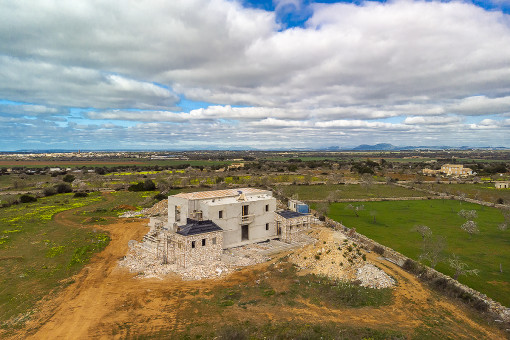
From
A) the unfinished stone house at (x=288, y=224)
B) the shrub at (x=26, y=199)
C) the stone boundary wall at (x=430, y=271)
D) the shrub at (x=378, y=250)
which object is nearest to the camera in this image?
the stone boundary wall at (x=430, y=271)

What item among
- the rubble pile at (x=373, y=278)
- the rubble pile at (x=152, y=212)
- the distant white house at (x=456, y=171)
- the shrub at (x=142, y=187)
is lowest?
the rubble pile at (x=152, y=212)

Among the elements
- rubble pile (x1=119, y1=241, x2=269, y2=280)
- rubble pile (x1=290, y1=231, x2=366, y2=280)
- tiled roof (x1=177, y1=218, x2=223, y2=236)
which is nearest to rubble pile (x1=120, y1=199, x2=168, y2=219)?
rubble pile (x1=119, y1=241, x2=269, y2=280)

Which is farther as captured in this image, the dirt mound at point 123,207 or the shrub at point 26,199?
the shrub at point 26,199

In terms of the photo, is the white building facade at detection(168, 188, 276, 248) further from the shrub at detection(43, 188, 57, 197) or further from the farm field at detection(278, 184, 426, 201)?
the shrub at detection(43, 188, 57, 197)

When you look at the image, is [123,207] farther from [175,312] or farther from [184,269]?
[175,312]

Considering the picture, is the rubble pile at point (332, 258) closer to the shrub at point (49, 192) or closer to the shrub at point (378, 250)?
the shrub at point (378, 250)

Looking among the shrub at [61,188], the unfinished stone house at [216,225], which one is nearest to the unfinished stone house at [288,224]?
the unfinished stone house at [216,225]

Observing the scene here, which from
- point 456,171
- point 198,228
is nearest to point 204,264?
point 198,228
